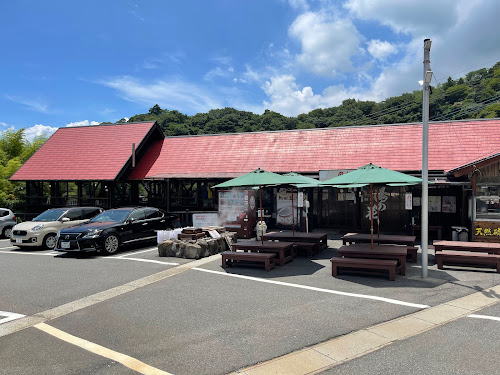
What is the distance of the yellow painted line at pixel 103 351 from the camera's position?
4.18m

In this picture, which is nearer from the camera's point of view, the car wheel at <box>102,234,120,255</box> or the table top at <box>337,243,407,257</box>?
the table top at <box>337,243,407,257</box>

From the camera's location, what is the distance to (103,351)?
4.67 metres

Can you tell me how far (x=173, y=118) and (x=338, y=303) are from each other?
5038 centimetres

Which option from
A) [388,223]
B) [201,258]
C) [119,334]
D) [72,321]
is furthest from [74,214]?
[388,223]

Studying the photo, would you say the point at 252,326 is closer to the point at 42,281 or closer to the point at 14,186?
the point at 42,281

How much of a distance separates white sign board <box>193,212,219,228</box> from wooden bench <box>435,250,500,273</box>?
8.81 metres

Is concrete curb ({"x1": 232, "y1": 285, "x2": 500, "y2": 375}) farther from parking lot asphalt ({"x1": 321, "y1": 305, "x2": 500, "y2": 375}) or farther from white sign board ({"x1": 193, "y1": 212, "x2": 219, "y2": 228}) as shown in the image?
white sign board ({"x1": 193, "y1": 212, "x2": 219, "y2": 228})

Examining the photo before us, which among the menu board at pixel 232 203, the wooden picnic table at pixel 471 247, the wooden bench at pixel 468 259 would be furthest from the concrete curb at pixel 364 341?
the menu board at pixel 232 203

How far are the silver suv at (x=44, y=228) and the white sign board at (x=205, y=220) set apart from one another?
463 cm

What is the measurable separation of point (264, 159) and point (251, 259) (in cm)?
1011

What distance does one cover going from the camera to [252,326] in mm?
5453

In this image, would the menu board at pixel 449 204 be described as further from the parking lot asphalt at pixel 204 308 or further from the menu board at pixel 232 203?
the menu board at pixel 232 203

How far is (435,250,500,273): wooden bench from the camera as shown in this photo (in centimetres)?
866

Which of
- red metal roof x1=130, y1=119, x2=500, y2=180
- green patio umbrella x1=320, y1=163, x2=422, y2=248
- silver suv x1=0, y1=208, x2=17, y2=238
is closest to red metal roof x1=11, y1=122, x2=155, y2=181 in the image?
Result: red metal roof x1=130, y1=119, x2=500, y2=180
